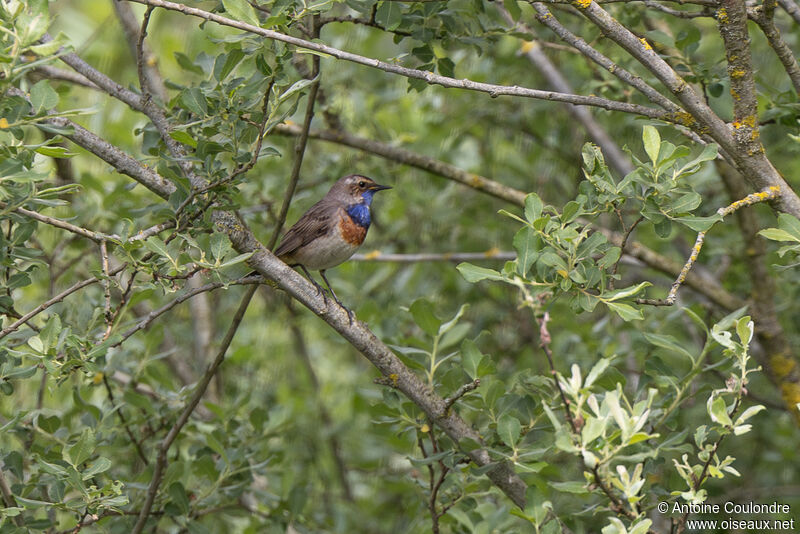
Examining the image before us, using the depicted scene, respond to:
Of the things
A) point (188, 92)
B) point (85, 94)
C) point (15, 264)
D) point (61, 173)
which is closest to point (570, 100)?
point (188, 92)

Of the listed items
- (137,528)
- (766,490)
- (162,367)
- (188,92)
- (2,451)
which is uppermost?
(188,92)

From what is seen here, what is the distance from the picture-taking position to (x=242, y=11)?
2635 mm

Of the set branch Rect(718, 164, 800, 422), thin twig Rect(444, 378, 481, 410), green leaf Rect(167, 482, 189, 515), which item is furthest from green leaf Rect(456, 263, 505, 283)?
branch Rect(718, 164, 800, 422)

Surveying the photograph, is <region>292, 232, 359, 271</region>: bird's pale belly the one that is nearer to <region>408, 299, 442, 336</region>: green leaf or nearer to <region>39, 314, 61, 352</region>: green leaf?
<region>408, 299, 442, 336</region>: green leaf

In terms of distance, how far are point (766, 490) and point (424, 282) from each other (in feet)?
8.06

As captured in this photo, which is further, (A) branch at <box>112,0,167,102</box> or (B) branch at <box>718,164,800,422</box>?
(A) branch at <box>112,0,167,102</box>

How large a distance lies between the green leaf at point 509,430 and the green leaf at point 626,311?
0.60 m

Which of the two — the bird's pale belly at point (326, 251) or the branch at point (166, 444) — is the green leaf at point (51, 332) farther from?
the bird's pale belly at point (326, 251)

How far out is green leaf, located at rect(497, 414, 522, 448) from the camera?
2834mm

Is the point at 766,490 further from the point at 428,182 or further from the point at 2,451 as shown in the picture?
the point at 2,451

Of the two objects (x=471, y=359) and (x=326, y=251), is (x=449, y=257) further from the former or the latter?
(x=471, y=359)

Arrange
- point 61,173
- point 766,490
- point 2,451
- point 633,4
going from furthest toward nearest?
point 766,490 < point 61,173 < point 633,4 < point 2,451

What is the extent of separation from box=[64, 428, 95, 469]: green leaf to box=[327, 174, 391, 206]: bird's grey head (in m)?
2.31

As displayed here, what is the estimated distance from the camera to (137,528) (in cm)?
317
